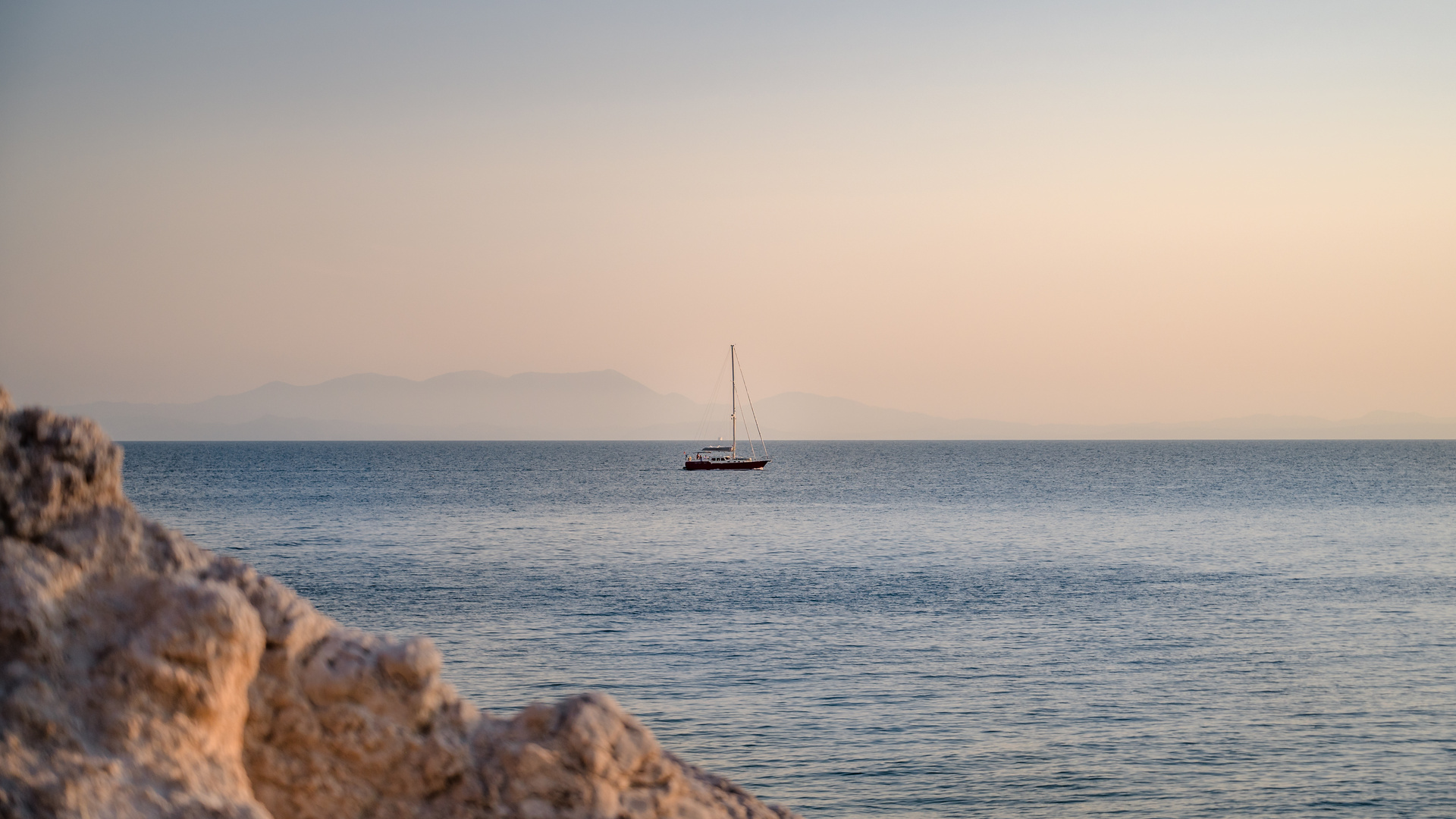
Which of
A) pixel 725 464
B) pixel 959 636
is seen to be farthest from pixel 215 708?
pixel 725 464

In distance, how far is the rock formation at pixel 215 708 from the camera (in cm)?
385

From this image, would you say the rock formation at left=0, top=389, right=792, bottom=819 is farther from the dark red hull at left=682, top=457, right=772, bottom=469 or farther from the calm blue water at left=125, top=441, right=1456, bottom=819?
the dark red hull at left=682, top=457, right=772, bottom=469

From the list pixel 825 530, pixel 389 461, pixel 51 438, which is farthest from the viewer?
pixel 389 461

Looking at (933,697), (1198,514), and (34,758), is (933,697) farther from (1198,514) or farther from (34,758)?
(1198,514)

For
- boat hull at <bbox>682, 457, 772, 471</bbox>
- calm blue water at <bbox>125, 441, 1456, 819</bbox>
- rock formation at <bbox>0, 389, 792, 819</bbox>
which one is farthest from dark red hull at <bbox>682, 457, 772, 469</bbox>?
rock formation at <bbox>0, 389, 792, 819</bbox>

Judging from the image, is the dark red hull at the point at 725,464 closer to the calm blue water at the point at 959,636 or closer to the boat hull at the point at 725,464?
the boat hull at the point at 725,464

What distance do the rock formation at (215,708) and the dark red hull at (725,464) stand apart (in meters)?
124

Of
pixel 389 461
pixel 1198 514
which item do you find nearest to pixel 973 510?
pixel 1198 514

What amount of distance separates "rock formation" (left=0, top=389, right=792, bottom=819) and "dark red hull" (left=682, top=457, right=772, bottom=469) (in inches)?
4875

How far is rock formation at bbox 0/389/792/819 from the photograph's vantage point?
3854 mm

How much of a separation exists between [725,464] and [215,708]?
13616 centimetres

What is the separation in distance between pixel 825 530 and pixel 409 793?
6204 cm

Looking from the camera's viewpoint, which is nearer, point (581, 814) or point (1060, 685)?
point (581, 814)

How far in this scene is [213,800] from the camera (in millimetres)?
3924
